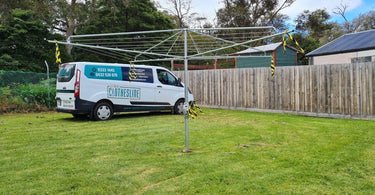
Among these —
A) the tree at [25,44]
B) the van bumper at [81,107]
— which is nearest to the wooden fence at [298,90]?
the van bumper at [81,107]

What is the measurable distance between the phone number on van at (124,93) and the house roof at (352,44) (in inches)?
500

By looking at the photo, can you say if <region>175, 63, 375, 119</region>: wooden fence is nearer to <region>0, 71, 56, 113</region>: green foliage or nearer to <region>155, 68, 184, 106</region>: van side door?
<region>155, 68, 184, 106</region>: van side door

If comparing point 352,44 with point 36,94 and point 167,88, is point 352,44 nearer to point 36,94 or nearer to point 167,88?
point 167,88

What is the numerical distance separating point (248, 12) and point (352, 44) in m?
18.7

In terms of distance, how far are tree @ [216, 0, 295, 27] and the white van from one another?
960 inches

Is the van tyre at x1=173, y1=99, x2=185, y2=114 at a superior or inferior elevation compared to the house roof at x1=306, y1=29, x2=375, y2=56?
inferior

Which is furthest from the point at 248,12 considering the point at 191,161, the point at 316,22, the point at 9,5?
the point at 191,161

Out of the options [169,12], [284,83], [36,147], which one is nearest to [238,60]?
[284,83]

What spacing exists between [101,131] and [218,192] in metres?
4.72

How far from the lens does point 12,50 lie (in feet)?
57.1

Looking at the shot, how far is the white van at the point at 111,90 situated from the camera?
9016mm

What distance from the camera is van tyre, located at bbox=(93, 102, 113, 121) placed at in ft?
30.6

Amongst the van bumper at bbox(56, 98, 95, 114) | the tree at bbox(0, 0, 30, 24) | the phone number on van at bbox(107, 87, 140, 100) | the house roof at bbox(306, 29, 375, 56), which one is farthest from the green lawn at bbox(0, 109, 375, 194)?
the tree at bbox(0, 0, 30, 24)

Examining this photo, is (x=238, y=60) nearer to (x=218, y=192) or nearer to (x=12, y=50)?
(x=12, y=50)
